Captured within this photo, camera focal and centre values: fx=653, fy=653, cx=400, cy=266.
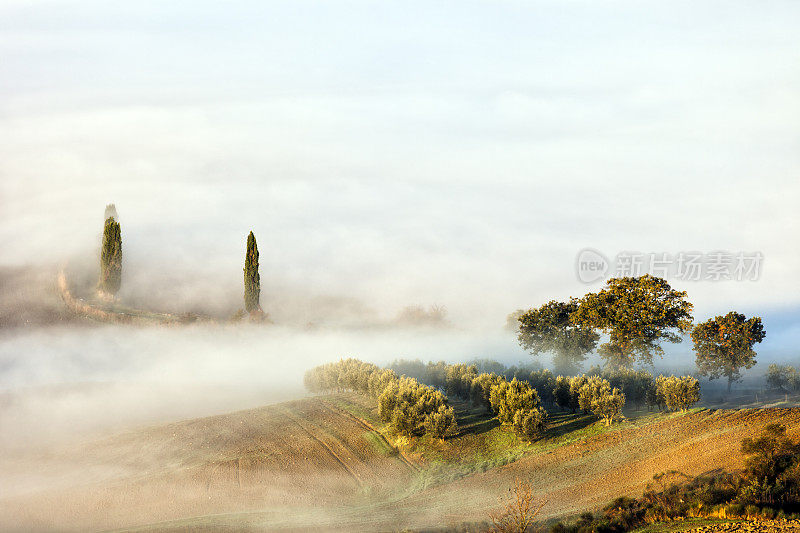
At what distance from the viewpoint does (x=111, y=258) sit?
102 m

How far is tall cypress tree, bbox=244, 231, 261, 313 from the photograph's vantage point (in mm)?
98875

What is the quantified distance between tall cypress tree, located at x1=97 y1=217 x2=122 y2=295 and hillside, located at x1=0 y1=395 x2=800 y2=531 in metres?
57.2

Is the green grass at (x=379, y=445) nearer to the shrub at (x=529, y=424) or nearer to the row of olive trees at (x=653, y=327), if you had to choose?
the shrub at (x=529, y=424)

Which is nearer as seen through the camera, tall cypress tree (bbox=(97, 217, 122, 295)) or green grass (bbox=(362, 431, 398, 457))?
green grass (bbox=(362, 431, 398, 457))

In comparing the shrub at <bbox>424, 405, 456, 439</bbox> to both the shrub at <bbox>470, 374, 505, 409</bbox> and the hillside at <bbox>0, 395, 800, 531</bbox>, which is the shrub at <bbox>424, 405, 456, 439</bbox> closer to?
the hillside at <bbox>0, 395, 800, 531</bbox>

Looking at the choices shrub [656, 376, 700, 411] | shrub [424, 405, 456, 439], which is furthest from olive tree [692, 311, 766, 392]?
shrub [424, 405, 456, 439]

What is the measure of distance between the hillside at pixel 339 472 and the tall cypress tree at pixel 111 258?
5719 centimetres

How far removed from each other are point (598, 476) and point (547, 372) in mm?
22695

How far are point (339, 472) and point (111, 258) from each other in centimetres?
7342

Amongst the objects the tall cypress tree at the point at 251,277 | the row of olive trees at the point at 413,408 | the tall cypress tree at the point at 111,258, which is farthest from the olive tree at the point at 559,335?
the tall cypress tree at the point at 111,258

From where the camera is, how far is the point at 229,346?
95.1 meters

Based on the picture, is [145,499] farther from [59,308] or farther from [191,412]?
[59,308]

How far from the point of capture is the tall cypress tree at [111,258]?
102 meters

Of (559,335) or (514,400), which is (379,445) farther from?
(559,335)
